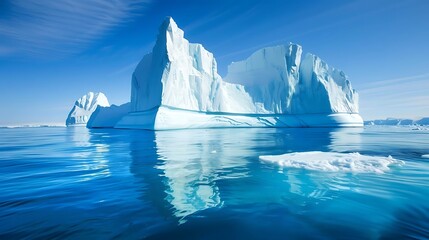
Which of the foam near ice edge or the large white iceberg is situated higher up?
Answer: the large white iceberg

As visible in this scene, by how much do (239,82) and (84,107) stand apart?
4776 cm

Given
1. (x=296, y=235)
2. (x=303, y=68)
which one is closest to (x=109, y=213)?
(x=296, y=235)

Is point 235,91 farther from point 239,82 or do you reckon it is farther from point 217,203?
point 217,203

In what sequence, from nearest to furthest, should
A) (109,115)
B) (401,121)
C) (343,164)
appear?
(343,164) → (109,115) → (401,121)

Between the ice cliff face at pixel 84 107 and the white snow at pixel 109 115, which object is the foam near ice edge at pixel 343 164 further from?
the ice cliff face at pixel 84 107

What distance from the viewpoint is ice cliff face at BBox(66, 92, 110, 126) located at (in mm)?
62281

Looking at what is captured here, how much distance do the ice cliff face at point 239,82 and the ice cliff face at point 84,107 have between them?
34790mm

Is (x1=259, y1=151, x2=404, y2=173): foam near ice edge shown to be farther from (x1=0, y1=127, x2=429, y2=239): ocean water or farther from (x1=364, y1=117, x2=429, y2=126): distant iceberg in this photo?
(x1=364, y1=117, x2=429, y2=126): distant iceberg

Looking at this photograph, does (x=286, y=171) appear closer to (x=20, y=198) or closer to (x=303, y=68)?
(x=20, y=198)

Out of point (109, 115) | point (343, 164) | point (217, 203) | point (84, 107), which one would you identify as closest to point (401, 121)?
A: point (109, 115)

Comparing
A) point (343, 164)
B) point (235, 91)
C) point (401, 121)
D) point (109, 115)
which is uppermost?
point (235, 91)

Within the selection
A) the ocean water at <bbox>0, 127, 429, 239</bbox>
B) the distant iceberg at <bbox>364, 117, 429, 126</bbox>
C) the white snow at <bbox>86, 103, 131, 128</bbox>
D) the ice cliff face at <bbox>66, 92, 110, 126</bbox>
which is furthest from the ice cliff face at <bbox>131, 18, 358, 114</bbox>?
the distant iceberg at <bbox>364, 117, 429, 126</bbox>

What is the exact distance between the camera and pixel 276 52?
37156mm

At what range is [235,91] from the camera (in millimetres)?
36969
